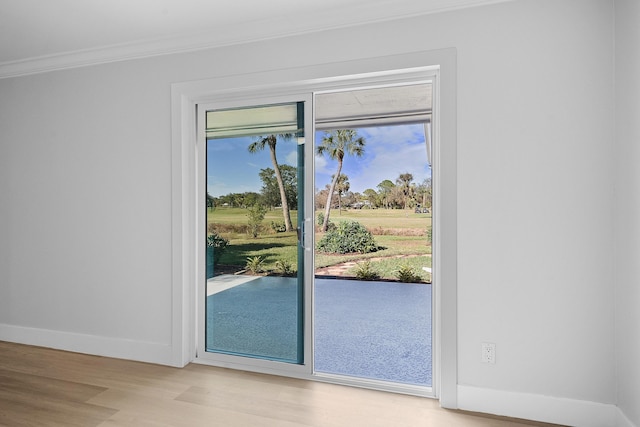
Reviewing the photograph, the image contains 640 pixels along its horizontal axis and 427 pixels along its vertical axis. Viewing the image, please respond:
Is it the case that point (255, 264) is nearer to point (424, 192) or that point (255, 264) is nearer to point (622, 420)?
point (622, 420)

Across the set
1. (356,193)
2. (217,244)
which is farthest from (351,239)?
(217,244)

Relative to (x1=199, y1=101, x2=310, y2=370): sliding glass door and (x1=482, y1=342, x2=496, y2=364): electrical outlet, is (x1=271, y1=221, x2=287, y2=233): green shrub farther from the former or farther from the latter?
(x1=482, y1=342, x2=496, y2=364): electrical outlet

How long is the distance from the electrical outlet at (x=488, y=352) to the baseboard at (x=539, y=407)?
176 millimetres

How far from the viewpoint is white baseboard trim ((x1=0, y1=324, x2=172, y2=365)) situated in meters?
3.19

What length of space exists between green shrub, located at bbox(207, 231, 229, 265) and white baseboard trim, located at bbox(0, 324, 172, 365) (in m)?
0.80

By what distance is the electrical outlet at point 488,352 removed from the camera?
2412mm

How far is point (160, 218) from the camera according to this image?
3.19 metres

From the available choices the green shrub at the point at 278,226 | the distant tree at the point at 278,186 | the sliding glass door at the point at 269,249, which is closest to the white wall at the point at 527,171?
the sliding glass door at the point at 269,249

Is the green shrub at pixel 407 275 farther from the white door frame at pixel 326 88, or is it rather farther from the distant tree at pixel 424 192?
the white door frame at pixel 326 88

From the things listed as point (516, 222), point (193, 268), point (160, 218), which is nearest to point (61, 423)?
point (193, 268)

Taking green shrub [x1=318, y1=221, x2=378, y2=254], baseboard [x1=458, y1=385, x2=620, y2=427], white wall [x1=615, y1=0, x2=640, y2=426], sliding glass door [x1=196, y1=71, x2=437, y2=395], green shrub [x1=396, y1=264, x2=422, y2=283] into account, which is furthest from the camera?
green shrub [x1=318, y1=221, x2=378, y2=254]

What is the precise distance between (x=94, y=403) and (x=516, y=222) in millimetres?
2833

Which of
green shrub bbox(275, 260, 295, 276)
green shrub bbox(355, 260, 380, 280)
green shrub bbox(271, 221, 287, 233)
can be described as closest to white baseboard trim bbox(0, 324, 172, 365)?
green shrub bbox(275, 260, 295, 276)

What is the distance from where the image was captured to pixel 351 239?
886 centimetres
